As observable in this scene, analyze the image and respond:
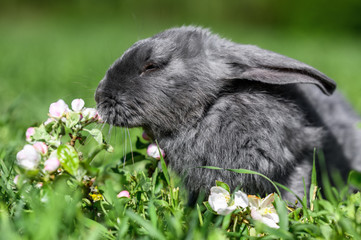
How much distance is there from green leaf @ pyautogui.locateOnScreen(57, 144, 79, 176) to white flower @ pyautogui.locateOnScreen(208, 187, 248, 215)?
600 mm

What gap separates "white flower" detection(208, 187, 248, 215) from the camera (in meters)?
1.75

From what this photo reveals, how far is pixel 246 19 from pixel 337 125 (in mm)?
20593

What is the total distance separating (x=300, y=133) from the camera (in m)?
2.47

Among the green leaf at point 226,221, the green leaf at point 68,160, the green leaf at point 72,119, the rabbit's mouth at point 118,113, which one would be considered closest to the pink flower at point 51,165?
the green leaf at point 68,160

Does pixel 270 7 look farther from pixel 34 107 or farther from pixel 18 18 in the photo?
pixel 34 107

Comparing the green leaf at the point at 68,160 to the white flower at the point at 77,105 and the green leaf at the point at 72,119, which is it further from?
the white flower at the point at 77,105

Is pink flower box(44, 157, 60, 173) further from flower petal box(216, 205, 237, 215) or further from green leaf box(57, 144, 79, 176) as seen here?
flower petal box(216, 205, 237, 215)

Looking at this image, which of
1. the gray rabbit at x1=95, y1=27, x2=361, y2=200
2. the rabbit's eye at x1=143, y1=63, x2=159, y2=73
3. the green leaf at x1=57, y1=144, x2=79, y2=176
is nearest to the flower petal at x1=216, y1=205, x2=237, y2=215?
the gray rabbit at x1=95, y1=27, x2=361, y2=200

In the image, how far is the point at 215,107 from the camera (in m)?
2.35

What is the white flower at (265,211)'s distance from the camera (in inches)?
69.4

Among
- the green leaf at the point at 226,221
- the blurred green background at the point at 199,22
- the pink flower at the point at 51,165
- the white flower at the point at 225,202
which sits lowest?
the blurred green background at the point at 199,22

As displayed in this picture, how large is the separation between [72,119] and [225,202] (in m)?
A: 0.84

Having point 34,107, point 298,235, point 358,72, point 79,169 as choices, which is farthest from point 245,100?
point 358,72

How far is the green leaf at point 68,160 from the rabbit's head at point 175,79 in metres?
0.61
